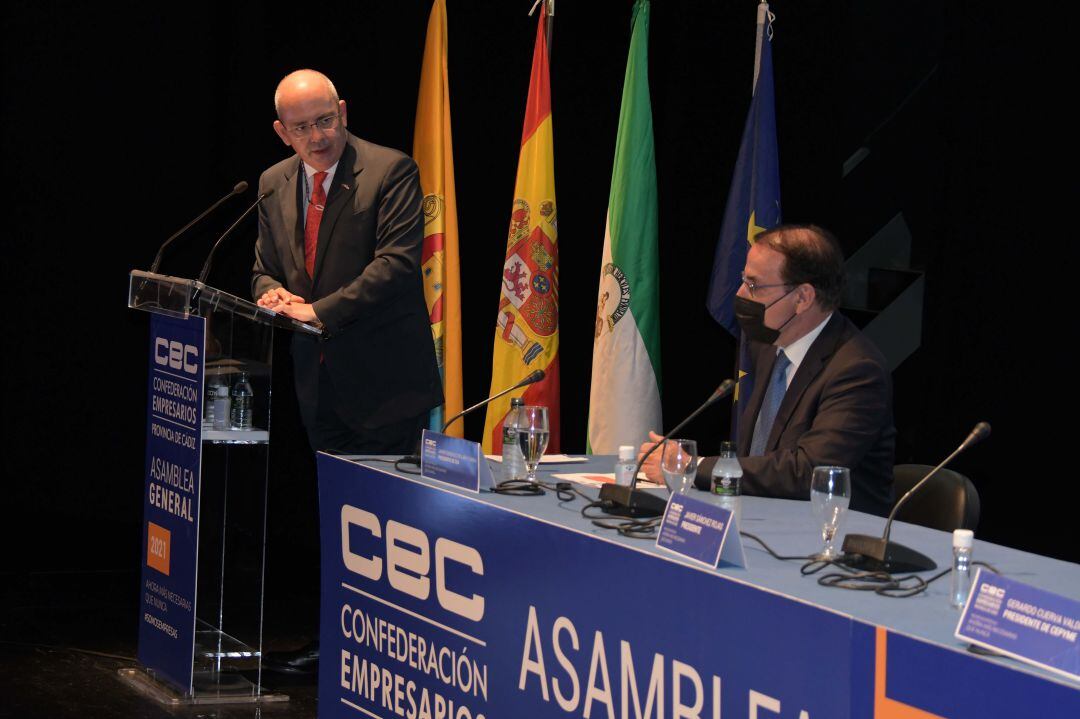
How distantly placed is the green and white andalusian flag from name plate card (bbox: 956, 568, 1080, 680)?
137 inches

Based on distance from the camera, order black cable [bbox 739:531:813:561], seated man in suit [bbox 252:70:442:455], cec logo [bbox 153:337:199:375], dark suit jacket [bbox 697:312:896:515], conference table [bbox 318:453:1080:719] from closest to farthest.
→ conference table [bbox 318:453:1080:719] → black cable [bbox 739:531:813:561] → dark suit jacket [bbox 697:312:896:515] → cec logo [bbox 153:337:199:375] → seated man in suit [bbox 252:70:442:455]

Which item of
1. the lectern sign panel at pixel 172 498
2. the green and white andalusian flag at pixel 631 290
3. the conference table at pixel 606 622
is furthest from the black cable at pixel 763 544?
the green and white andalusian flag at pixel 631 290

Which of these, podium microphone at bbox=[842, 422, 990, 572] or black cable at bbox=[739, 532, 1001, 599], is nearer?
black cable at bbox=[739, 532, 1001, 599]

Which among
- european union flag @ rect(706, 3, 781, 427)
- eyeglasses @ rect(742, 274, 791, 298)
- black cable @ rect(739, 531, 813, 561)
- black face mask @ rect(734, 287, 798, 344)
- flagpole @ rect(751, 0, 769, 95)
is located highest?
flagpole @ rect(751, 0, 769, 95)

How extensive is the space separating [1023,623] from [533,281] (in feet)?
12.1

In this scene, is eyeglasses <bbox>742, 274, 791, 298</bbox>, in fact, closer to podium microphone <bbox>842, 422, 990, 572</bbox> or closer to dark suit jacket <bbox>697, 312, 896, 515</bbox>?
dark suit jacket <bbox>697, 312, 896, 515</bbox>

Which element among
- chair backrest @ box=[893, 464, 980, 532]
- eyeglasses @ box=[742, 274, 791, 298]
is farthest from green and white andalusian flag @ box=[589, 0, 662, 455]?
chair backrest @ box=[893, 464, 980, 532]

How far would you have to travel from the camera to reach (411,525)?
2760mm

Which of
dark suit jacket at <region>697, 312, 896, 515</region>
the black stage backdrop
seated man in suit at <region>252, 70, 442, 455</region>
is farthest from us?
the black stage backdrop

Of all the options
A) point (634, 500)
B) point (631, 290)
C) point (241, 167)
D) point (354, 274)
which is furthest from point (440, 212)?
point (634, 500)

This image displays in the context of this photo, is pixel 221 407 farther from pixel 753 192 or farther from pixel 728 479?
pixel 753 192

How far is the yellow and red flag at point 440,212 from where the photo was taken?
16.8ft

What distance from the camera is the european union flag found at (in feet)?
15.8

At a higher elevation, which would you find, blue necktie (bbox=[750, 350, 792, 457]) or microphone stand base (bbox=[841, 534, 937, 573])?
blue necktie (bbox=[750, 350, 792, 457])
